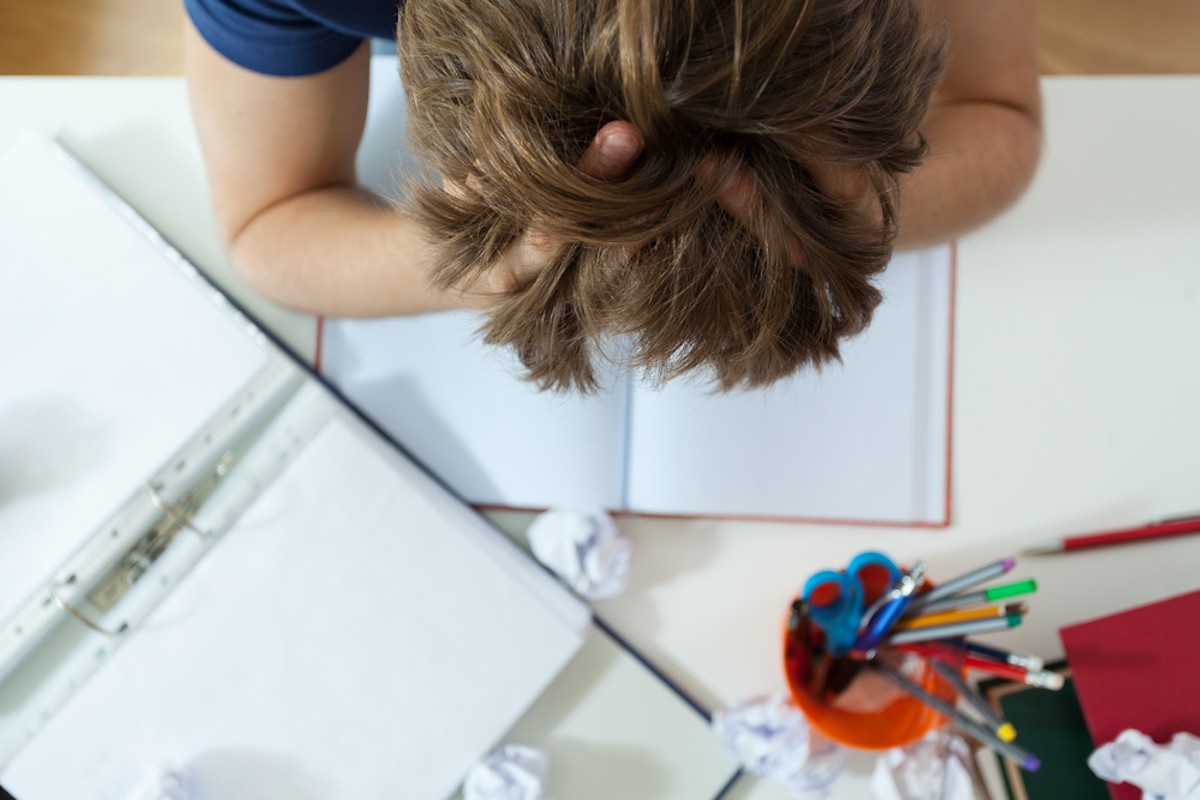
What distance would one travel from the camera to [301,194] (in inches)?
20.6

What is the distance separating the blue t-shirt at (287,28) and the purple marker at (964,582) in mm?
492

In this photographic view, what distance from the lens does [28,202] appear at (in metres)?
0.50

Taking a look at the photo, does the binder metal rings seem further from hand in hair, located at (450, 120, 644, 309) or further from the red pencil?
the red pencil

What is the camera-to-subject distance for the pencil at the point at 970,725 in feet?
1.45

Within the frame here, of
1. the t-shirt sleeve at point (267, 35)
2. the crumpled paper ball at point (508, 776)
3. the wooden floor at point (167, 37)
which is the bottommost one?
the crumpled paper ball at point (508, 776)

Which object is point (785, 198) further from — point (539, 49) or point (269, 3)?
point (269, 3)

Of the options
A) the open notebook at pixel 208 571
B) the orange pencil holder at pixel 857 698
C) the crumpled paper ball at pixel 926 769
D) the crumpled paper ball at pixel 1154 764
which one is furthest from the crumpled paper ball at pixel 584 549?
the crumpled paper ball at pixel 1154 764

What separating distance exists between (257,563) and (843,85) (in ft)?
1.44

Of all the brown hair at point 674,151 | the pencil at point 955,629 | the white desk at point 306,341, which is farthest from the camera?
the white desk at point 306,341

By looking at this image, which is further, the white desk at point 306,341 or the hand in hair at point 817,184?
Result: the white desk at point 306,341

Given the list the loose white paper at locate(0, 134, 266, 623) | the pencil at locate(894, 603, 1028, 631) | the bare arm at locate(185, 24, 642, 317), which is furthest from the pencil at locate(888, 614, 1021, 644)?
the loose white paper at locate(0, 134, 266, 623)

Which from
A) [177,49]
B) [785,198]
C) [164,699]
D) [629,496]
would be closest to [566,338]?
[785,198]

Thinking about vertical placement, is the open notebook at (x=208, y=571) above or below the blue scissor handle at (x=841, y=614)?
below

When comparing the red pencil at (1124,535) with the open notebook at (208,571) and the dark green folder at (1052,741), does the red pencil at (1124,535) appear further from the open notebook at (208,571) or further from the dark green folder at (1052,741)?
the open notebook at (208,571)
